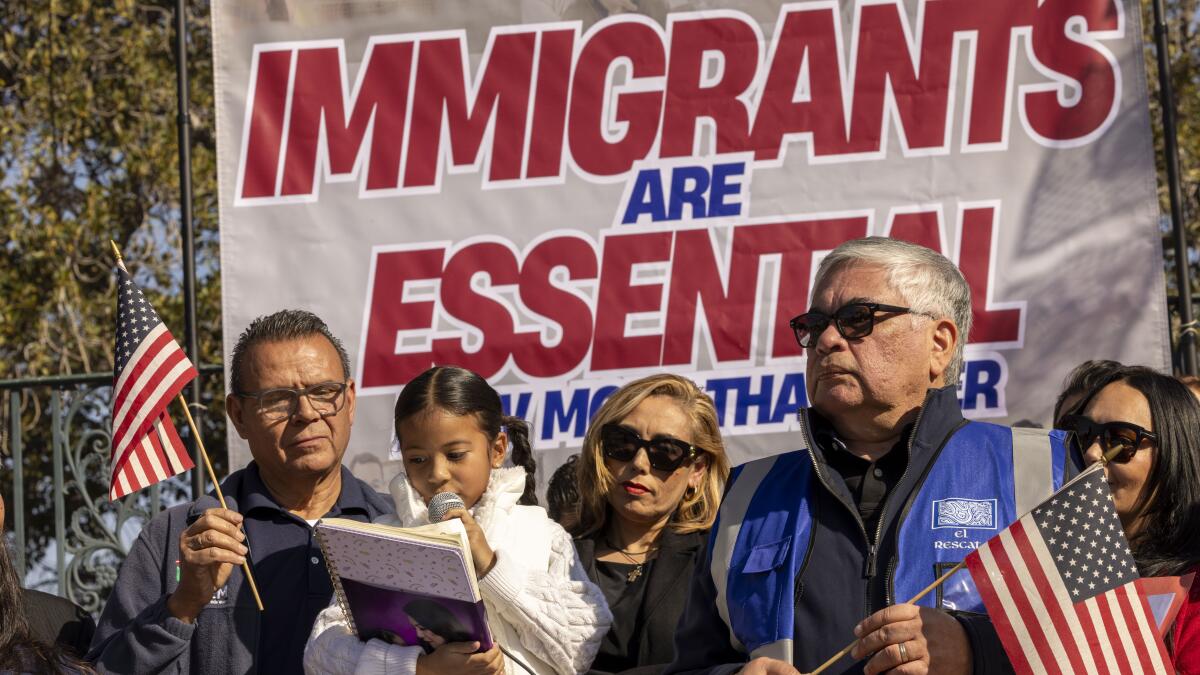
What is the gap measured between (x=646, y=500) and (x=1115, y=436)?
1.26 meters

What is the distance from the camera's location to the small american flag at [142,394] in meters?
4.38

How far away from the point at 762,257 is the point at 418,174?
1416 millimetres

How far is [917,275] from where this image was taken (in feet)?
10.9

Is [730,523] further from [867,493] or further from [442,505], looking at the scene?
[442,505]

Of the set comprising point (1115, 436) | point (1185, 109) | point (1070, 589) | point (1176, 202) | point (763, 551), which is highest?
point (1185, 109)

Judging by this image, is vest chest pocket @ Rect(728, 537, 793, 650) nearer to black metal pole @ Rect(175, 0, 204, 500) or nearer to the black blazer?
the black blazer

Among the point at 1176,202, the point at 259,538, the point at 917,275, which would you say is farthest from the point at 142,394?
the point at 1176,202

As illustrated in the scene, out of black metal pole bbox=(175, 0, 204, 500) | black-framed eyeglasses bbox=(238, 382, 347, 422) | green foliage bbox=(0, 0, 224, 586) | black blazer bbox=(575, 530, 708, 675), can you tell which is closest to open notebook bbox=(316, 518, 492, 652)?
black blazer bbox=(575, 530, 708, 675)

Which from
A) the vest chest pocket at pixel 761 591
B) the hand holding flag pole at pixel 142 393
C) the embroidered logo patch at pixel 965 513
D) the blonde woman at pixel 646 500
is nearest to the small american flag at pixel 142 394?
the hand holding flag pole at pixel 142 393

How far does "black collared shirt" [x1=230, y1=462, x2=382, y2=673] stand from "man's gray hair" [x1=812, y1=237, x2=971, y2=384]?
1.63 meters

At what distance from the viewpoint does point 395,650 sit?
3590 mm

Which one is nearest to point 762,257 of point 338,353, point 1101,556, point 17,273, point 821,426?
point 338,353

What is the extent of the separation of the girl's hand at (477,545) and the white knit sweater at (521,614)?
→ 21 mm

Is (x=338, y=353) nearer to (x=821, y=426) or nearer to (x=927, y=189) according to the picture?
(x=821, y=426)
